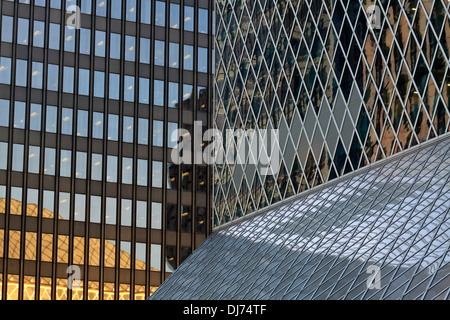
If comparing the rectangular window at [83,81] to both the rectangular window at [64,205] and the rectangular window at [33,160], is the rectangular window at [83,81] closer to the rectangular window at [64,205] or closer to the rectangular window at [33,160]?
the rectangular window at [33,160]

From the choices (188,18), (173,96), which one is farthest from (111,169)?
(188,18)

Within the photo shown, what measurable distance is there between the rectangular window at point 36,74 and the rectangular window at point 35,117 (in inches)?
74.7

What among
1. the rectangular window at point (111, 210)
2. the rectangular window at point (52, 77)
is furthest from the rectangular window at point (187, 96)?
the rectangular window at point (52, 77)

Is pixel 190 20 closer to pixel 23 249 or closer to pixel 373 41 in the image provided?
pixel 23 249

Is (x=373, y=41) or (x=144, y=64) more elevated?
(x=144, y=64)

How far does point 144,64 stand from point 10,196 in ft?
60.9

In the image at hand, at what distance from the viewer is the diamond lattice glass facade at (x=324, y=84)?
4438 cm

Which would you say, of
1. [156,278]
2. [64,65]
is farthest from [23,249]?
[64,65]

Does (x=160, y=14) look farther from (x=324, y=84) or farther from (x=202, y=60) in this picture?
(x=324, y=84)

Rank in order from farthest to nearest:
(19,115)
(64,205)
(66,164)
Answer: (66,164) → (19,115) → (64,205)

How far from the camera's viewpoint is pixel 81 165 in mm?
78125

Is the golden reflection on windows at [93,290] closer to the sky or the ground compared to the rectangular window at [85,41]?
closer to the ground

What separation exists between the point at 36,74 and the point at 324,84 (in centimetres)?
3548

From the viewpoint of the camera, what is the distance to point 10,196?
7481cm
